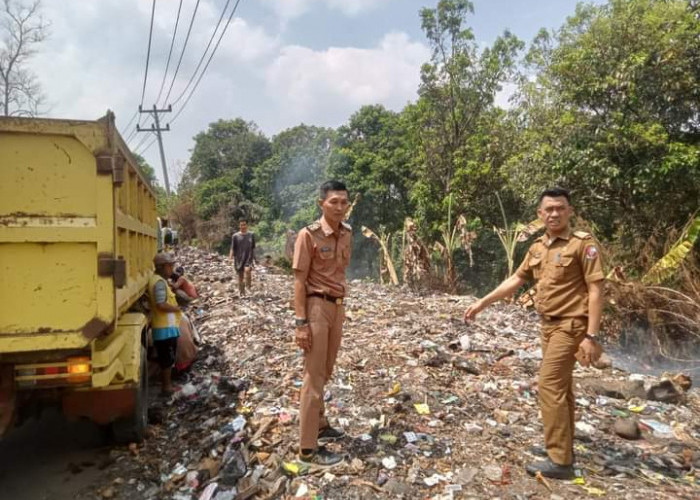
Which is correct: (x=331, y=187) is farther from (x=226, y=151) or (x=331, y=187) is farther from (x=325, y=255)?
(x=226, y=151)

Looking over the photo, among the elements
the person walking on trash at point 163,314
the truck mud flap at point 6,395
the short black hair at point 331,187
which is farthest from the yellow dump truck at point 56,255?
the person walking on trash at point 163,314

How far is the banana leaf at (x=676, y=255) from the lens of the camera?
6.64 meters

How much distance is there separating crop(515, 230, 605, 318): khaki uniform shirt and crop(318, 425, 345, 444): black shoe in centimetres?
174

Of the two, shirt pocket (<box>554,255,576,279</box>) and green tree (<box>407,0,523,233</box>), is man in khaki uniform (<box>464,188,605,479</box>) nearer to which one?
shirt pocket (<box>554,255,576,279</box>)

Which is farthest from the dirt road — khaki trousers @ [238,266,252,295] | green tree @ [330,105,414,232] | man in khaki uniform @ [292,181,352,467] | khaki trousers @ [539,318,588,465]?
green tree @ [330,105,414,232]

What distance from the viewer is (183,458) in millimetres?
3531

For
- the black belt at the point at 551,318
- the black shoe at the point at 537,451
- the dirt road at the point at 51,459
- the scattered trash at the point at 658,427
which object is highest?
the black belt at the point at 551,318

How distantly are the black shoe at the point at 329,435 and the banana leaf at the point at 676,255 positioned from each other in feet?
19.2

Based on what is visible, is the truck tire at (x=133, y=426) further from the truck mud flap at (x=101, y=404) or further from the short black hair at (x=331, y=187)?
the short black hair at (x=331, y=187)

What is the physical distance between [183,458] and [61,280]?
171 cm

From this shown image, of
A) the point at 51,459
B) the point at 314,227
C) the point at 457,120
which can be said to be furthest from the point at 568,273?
the point at 457,120

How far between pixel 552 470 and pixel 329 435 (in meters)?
1.54

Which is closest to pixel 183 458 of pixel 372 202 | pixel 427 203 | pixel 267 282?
pixel 267 282

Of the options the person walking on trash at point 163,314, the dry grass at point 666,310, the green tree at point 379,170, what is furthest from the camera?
the green tree at point 379,170
